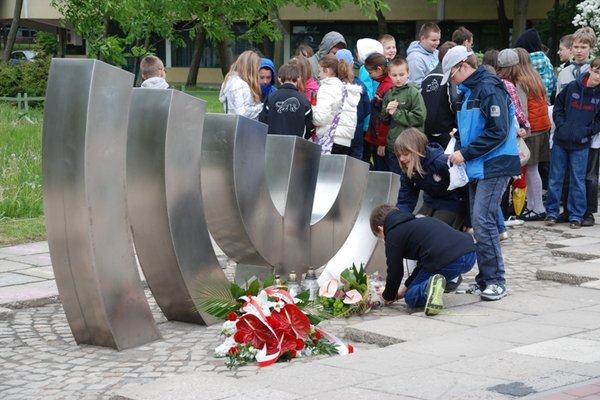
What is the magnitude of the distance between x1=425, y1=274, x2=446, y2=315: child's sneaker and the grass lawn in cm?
517

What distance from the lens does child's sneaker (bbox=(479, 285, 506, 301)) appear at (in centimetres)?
807

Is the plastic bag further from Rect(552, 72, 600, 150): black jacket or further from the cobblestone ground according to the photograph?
the cobblestone ground

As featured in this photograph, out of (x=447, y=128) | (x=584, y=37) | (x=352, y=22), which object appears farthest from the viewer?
(x=352, y=22)

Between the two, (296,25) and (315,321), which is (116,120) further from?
(296,25)

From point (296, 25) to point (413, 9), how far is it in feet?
20.7

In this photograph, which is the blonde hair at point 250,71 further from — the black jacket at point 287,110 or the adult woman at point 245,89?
the black jacket at point 287,110

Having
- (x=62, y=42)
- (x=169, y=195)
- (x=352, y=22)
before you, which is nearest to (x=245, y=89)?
(x=169, y=195)

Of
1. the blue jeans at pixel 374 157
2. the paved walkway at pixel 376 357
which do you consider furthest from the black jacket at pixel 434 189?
the blue jeans at pixel 374 157

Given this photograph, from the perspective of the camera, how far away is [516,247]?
11.0m

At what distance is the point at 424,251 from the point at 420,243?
68mm

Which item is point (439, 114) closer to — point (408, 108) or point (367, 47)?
point (408, 108)

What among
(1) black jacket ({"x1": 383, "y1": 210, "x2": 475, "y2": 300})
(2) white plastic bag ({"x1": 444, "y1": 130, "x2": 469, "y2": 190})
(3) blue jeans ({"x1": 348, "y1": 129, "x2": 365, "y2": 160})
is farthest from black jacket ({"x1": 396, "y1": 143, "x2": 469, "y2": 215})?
(3) blue jeans ({"x1": 348, "y1": 129, "x2": 365, "y2": 160})

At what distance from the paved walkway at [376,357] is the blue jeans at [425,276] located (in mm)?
156

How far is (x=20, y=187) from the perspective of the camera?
1327cm
